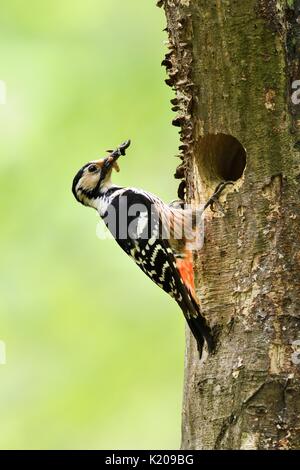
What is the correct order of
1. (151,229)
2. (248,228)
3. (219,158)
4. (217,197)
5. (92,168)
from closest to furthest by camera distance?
(248,228) < (217,197) < (219,158) < (151,229) < (92,168)

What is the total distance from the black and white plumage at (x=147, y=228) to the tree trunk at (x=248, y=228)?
0.16 metres

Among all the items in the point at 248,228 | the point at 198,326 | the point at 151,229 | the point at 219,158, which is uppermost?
the point at 219,158

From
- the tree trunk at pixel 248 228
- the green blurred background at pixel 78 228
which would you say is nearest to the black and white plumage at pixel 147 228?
the tree trunk at pixel 248 228

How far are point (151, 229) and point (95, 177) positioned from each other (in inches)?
31.4

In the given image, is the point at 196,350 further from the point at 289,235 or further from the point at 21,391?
the point at 21,391

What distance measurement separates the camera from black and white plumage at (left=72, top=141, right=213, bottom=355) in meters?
6.12

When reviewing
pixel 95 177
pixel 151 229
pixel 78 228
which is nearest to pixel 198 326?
pixel 151 229

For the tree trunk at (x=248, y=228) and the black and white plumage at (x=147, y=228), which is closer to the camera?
the tree trunk at (x=248, y=228)

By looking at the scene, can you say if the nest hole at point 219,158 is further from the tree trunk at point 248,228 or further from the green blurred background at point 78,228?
the green blurred background at point 78,228

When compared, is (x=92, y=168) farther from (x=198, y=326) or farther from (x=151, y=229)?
(x=198, y=326)

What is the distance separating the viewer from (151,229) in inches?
Result: 267

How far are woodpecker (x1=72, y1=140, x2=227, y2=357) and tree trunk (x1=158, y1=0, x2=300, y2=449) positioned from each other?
0.11 meters

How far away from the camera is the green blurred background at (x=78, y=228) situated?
28.1 ft

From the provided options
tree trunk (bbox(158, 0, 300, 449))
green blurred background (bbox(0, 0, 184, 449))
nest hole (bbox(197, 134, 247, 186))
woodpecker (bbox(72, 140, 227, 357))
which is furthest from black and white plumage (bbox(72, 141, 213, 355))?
green blurred background (bbox(0, 0, 184, 449))
